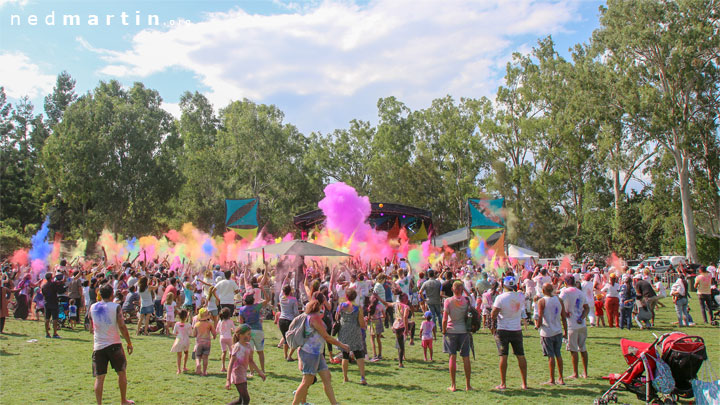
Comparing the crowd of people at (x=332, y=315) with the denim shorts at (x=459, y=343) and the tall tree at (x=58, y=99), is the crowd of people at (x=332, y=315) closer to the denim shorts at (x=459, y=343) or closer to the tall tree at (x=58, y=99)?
the denim shorts at (x=459, y=343)

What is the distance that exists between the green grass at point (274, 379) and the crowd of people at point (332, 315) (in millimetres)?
264

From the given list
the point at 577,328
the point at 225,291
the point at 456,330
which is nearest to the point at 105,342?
the point at 225,291

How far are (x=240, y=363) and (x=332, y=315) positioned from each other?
4.32 m

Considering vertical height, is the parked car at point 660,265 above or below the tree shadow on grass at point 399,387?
above

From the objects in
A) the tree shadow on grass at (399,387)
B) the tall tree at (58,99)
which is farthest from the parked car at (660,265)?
the tall tree at (58,99)

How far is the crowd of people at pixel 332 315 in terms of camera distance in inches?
256

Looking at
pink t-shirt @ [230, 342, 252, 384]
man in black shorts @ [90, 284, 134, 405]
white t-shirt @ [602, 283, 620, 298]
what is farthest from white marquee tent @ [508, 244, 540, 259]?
man in black shorts @ [90, 284, 134, 405]

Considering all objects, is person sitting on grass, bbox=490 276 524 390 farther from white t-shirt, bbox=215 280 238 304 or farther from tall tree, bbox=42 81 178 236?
tall tree, bbox=42 81 178 236

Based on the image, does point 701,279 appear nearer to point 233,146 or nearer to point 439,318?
point 439,318

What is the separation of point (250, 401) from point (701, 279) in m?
12.9

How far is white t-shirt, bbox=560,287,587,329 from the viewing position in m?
8.02

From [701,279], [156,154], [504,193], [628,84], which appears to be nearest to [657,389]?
[701,279]

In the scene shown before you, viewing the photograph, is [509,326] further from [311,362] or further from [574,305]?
[311,362]

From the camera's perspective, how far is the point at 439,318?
11.9 metres
